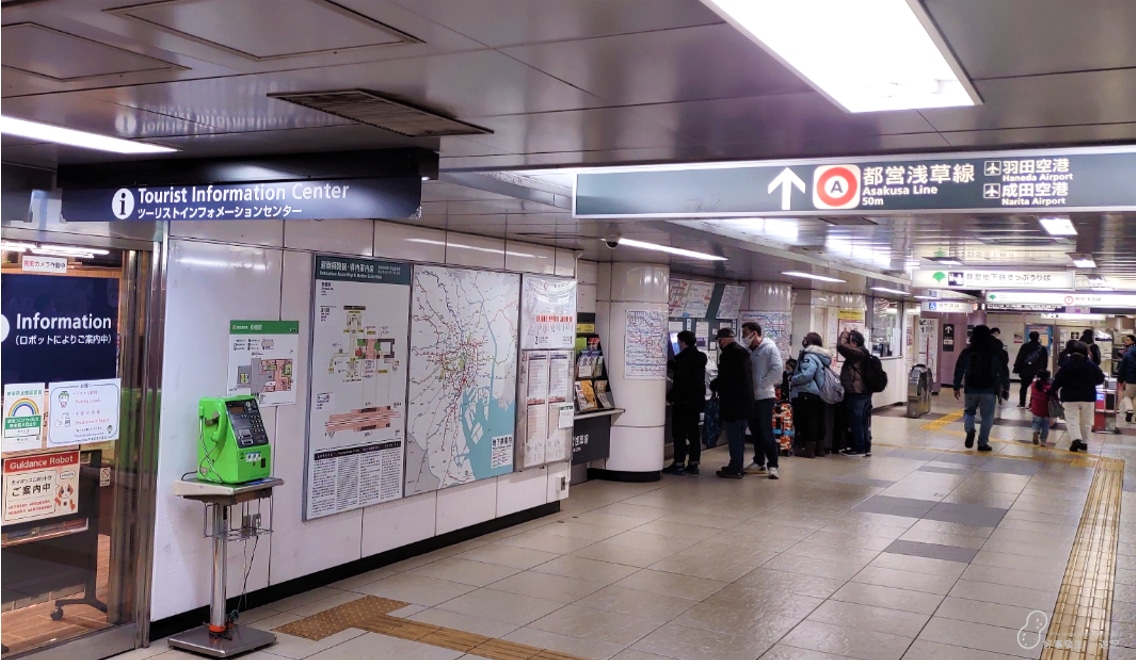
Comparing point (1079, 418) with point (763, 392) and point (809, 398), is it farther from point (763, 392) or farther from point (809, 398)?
point (763, 392)

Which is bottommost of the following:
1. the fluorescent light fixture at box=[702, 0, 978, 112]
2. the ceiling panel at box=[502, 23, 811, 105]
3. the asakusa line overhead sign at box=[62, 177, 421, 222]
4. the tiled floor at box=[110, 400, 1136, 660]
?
the tiled floor at box=[110, 400, 1136, 660]

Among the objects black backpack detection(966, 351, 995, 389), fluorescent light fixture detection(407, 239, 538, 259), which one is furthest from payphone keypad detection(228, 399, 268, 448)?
black backpack detection(966, 351, 995, 389)

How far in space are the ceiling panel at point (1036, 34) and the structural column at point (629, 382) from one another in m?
7.57

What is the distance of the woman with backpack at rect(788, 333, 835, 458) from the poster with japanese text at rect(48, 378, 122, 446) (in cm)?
897

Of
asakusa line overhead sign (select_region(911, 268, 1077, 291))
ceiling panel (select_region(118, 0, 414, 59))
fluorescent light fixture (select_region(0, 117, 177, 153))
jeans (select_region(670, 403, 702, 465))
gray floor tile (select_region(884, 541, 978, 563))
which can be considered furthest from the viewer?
asakusa line overhead sign (select_region(911, 268, 1077, 291))

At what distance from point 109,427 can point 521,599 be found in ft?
8.57

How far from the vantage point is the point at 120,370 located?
16.2 ft

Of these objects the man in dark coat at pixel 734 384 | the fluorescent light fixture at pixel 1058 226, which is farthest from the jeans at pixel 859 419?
the fluorescent light fixture at pixel 1058 226

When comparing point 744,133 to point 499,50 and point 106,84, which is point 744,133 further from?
point 106,84

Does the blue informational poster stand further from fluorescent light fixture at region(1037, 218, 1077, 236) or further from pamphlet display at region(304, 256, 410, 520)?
fluorescent light fixture at region(1037, 218, 1077, 236)

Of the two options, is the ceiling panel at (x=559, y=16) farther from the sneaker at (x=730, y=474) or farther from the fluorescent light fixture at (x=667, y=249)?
the sneaker at (x=730, y=474)

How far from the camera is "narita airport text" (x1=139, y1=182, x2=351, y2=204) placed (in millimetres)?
4012

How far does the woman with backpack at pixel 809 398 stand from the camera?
1218 cm

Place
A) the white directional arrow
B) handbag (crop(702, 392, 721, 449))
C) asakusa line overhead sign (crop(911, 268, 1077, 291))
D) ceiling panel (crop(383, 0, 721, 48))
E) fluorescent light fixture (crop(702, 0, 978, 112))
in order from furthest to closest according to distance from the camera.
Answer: handbag (crop(702, 392, 721, 449))
asakusa line overhead sign (crop(911, 268, 1077, 291))
the white directional arrow
ceiling panel (crop(383, 0, 721, 48))
fluorescent light fixture (crop(702, 0, 978, 112))
